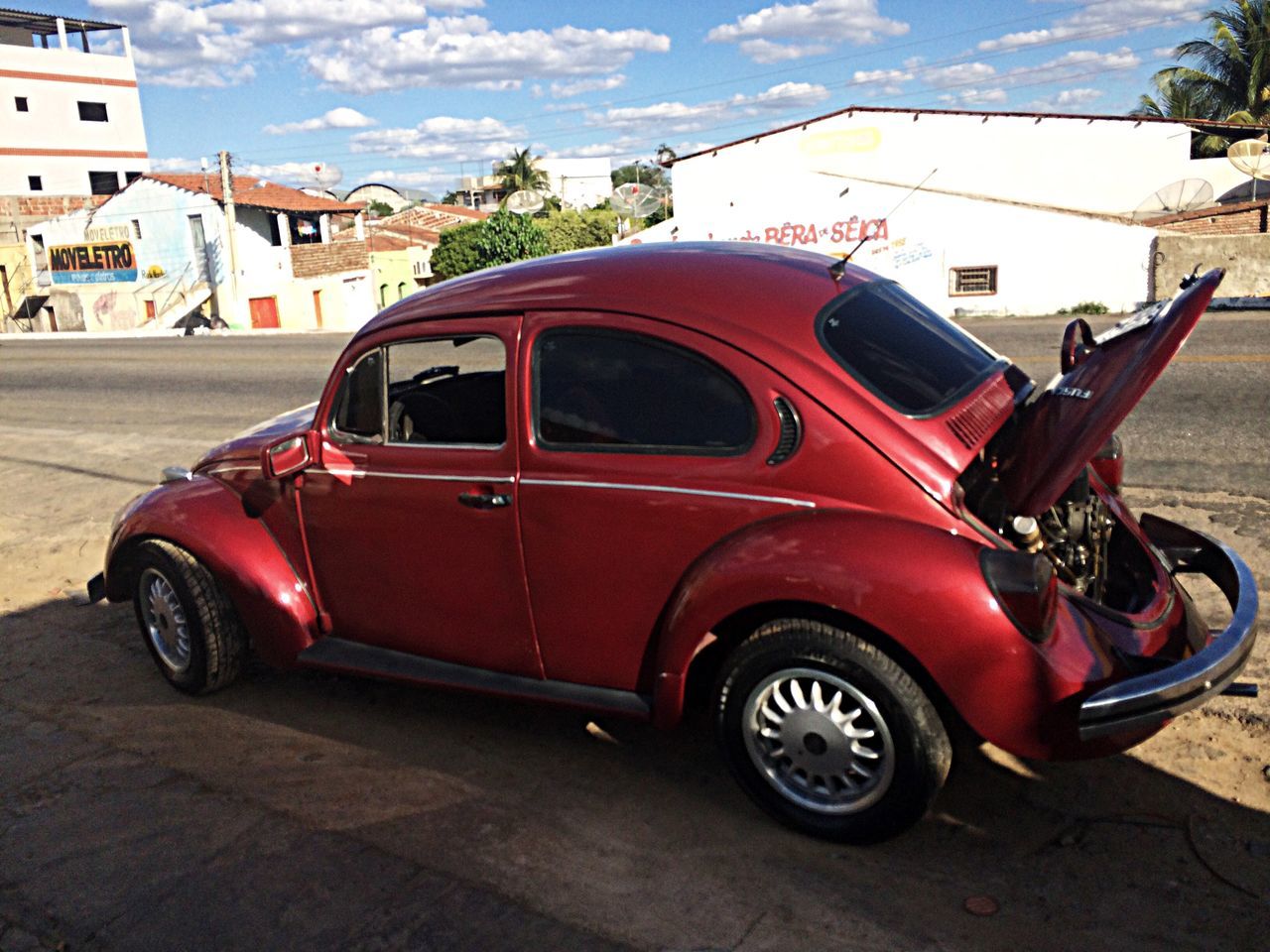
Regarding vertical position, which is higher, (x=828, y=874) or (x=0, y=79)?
(x=0, y=79)

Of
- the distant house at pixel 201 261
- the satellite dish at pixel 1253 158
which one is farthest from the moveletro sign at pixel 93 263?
the satellite dish at pixel 1253 158

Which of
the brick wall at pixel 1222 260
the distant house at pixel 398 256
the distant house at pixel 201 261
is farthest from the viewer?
the distant house at pixel 398 256

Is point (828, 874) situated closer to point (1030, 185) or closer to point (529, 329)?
point (529, 329)

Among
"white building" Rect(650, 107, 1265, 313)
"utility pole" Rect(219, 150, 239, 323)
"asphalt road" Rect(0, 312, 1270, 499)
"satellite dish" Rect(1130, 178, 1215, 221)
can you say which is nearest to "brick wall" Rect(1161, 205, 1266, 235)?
"white building" Rect(650, 107, 1265, 313)

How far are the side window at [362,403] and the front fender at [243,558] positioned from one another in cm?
65

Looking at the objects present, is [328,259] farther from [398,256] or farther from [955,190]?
[955,190]

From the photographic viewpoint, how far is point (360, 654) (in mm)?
4516

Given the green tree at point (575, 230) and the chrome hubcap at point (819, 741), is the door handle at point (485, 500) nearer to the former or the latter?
the chrome hubcap at point (819, 741)

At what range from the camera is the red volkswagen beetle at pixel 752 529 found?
321cm

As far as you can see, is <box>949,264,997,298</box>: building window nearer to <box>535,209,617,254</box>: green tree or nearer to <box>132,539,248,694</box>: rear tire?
<box>132,539,248,694</box>: rear tire

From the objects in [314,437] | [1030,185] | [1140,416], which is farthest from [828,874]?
[1030,185]

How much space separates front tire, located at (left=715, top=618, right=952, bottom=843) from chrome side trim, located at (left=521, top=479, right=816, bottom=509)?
1.20 ft

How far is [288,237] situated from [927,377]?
48.6 m

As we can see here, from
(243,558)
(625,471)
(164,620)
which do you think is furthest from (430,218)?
(625,471)
